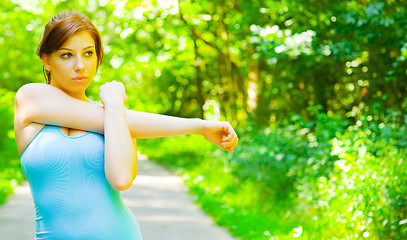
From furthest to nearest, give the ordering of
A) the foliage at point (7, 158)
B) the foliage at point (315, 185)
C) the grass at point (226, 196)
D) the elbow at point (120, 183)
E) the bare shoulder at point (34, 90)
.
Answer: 1. the foliage at point (7, 158)
2. the grass at point (226, 196)
3. the foliage at point (315, 185)
4. the bare shoulder at point (34, 90)
5. the elbow at point (120, 183)

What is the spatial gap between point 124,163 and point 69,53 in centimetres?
38

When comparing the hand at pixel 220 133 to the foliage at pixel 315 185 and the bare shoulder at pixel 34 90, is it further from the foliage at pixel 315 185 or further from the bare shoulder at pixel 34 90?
the foliage at pixel 315 185

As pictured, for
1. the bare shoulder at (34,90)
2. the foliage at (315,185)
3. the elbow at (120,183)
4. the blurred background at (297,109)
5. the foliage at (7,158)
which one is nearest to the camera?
the elbow at (120,183)

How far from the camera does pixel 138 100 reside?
26203 millimetres

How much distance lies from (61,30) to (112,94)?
0.80 feet

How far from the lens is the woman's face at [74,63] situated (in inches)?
69.8

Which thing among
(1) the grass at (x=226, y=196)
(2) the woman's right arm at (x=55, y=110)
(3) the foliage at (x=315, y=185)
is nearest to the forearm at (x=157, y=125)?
(2) the woman's right arm at (x=55, y=110)

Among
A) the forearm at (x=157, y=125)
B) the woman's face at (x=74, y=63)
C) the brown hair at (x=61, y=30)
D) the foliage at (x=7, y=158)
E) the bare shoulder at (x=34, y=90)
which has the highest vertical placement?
the brown hair at (x=61, y=30)

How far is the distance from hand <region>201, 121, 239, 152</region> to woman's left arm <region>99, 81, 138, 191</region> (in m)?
0.26

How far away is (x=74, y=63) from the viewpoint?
5.82 ft

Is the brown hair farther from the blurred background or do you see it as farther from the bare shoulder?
the blurred background

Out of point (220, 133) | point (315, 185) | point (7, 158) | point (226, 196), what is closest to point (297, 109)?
point (226, 196)

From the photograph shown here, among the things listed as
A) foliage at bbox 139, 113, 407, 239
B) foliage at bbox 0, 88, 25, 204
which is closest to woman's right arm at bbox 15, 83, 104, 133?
foliage at bbox 139, 113, 407, 239

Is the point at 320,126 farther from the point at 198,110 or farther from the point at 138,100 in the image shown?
the point at 138,100
